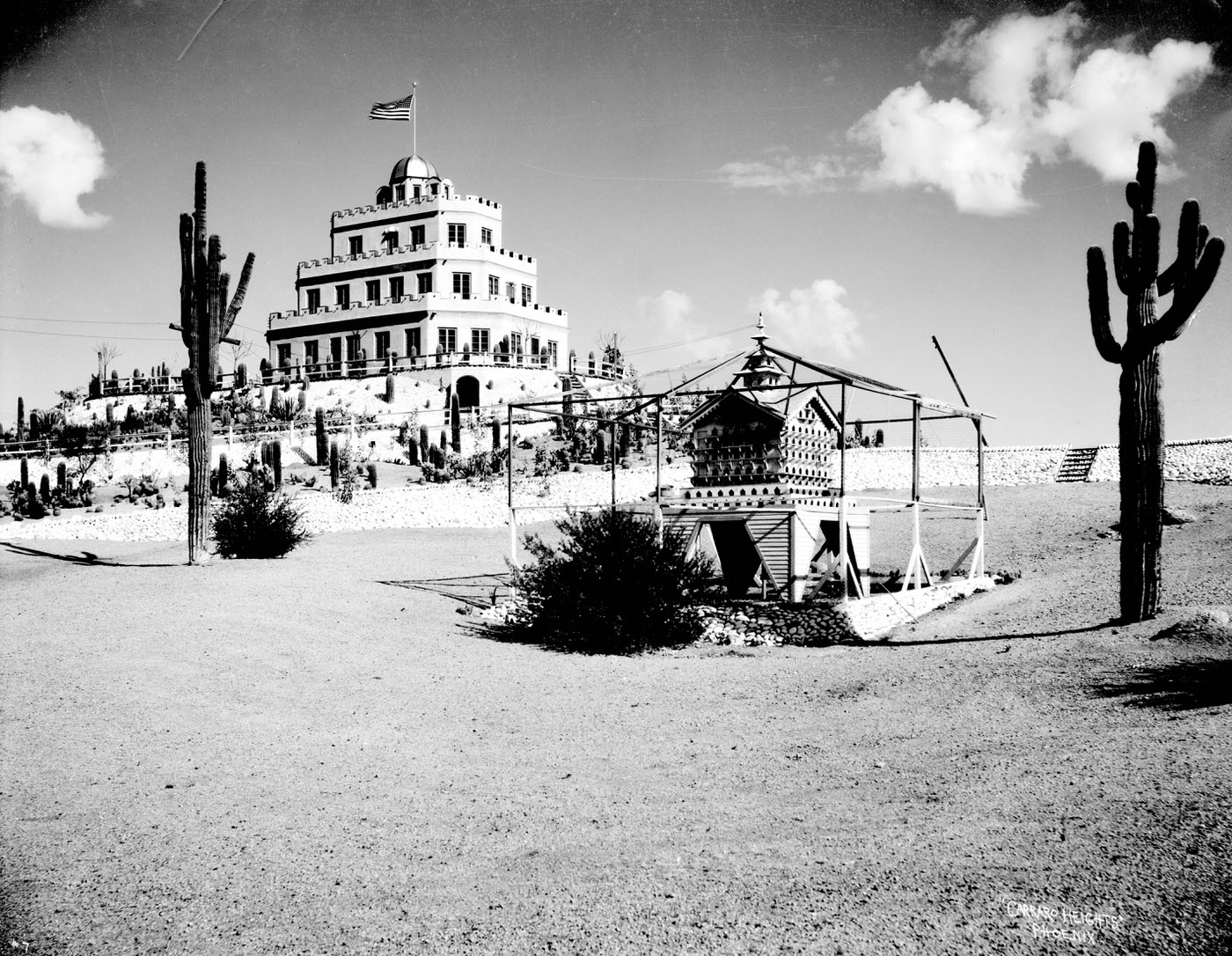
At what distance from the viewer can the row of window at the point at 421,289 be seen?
57.3 metres

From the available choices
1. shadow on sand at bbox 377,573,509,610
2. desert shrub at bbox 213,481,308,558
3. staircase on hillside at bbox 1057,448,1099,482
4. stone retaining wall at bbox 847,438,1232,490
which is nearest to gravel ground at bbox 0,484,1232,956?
shadow on sand at bbox 377,573,509,610

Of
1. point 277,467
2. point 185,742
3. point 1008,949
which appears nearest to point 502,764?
point 185,742

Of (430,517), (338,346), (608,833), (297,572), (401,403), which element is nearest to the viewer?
(608,833)

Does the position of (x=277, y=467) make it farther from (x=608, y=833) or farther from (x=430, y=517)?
(x=608, y=833)

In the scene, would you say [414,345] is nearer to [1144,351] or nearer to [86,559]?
[86,559]

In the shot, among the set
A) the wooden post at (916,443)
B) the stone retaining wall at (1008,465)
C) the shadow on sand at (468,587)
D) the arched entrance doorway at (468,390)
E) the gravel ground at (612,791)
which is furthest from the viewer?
the arched entrance doorway at (468,390)

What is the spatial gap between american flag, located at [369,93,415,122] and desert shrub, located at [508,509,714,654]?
152 ft

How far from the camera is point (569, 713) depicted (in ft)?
26.4

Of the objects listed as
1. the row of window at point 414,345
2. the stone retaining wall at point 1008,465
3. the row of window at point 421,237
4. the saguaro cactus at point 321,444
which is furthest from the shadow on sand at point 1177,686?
the row of window at point 421,237

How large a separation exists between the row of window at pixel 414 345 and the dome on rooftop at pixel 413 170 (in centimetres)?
1230

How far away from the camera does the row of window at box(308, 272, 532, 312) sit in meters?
57.3

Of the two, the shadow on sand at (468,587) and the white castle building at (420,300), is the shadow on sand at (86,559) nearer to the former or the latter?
the shadow on sand at (468,587)

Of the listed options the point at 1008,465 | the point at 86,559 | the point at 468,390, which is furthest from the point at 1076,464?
the point at 468,390

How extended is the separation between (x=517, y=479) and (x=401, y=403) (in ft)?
73.6
